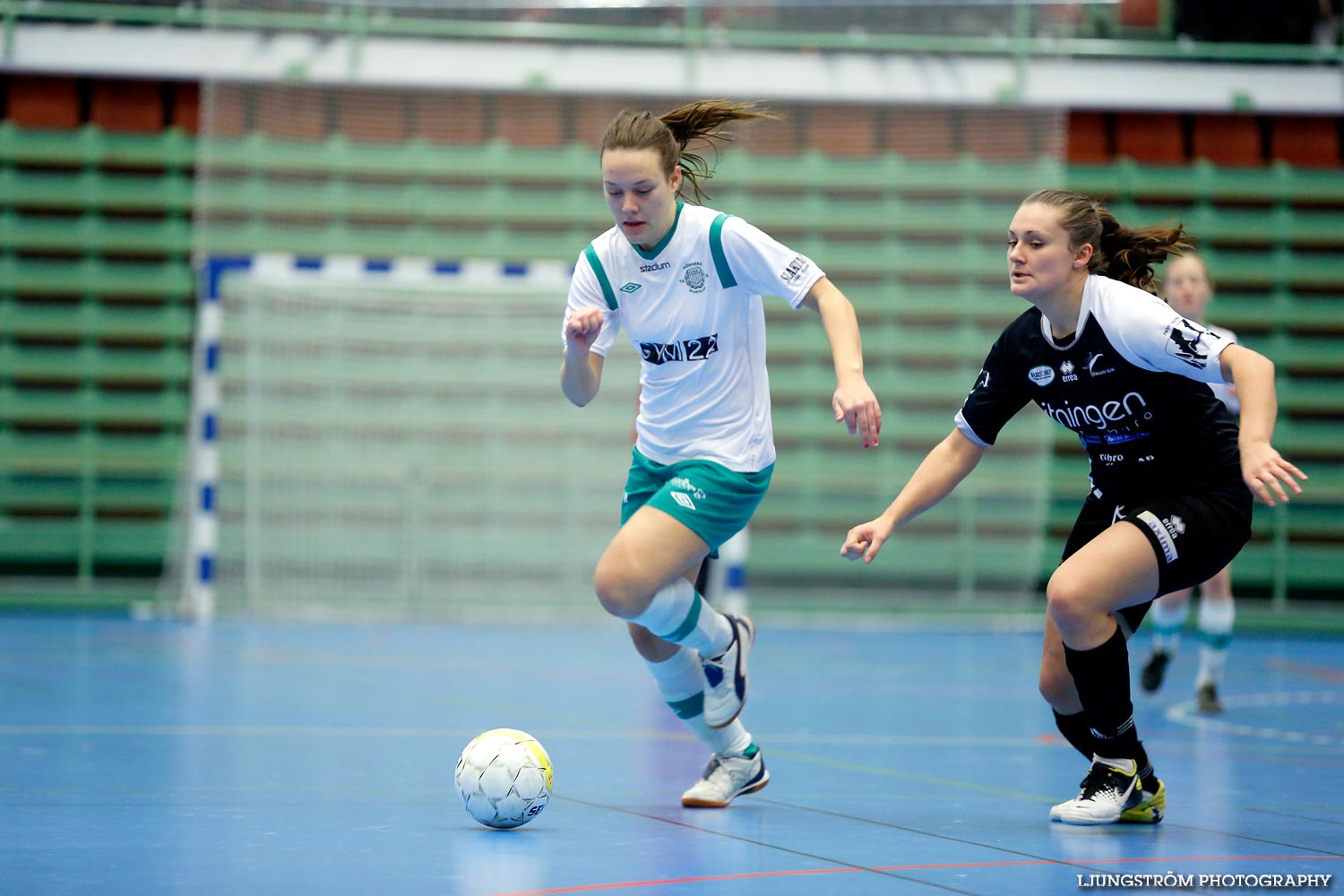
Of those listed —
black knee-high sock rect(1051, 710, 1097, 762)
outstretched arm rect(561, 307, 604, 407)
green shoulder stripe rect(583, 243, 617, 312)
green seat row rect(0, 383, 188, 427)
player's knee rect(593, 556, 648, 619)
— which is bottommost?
black knee-high sock rect(1051, 710, 1097, 762)

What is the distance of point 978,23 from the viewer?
38.5ft

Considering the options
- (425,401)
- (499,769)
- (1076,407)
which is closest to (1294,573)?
(425,401)

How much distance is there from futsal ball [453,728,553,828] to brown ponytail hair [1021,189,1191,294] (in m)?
2.03

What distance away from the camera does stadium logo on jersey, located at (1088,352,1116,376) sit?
12.7 ft

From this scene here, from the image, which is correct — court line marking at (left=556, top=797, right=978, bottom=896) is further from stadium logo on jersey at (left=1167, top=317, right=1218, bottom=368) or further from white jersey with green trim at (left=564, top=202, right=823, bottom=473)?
stadium logo on jersey at (left=1167, top=317, right=1218, bottom=368)

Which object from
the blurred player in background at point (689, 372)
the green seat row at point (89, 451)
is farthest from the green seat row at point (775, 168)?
the blurred player in background at point (689, 372)

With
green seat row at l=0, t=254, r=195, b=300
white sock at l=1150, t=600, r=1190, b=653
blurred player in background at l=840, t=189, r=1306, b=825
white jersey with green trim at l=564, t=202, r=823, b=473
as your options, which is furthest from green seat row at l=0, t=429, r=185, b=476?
blurred player in background at l=840, t=189, r=1306, b=825

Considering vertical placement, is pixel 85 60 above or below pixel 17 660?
above

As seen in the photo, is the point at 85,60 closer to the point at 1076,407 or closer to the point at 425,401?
the point at 425,401

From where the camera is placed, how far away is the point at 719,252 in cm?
409

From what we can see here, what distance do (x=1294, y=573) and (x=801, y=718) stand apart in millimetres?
7491

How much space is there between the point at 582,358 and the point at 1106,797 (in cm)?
184

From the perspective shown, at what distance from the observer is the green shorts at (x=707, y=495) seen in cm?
397

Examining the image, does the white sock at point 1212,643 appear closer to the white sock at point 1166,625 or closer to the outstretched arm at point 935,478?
the white sock at point 1166,625
